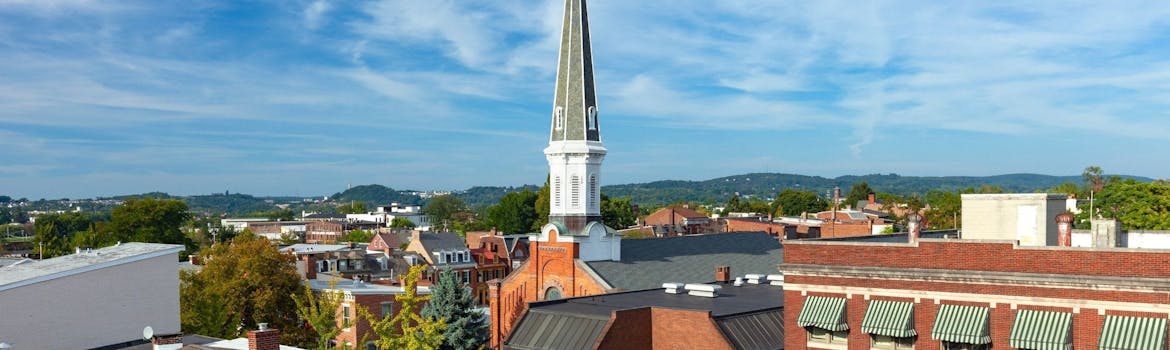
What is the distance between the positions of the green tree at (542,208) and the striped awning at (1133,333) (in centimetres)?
10213

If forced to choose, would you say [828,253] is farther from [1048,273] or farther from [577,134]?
[577,134]

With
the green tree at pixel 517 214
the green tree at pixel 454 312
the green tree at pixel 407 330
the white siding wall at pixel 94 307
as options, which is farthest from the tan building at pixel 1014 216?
the green tree at pixel 517 214

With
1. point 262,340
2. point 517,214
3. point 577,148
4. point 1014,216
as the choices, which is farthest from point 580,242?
point 517,214

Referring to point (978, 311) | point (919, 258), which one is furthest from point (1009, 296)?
point (919, 258)

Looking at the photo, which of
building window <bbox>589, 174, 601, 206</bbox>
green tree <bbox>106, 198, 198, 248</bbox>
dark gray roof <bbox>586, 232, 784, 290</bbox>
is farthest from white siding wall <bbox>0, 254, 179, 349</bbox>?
green tree <bbox>106, 198, 198, 248</bbox>

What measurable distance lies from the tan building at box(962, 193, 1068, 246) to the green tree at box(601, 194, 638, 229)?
9496cm

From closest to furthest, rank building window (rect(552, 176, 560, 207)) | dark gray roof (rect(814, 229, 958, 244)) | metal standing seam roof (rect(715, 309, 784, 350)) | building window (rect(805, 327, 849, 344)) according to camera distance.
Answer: building window (rect(805, 327, 849, 344))
metal standing seam roof (rect(715, 309, 784, 350))
dark gray roof (rect(814, 229, 958, 244))
building window (rect(552, 176, 560, 207))

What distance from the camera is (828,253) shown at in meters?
26.0

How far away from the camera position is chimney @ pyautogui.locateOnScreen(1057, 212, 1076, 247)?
25.4 m

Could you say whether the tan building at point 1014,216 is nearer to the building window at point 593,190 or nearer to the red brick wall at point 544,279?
the red brick wall at point 544,279

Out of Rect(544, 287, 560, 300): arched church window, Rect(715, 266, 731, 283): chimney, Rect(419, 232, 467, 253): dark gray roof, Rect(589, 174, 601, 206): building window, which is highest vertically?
Rect(589, 174, 601, 206): building window

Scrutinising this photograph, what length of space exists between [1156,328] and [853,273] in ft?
23.0

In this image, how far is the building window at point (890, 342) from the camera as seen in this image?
24.7 m

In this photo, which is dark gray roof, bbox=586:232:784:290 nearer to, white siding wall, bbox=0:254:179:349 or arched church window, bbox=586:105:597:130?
arched church window, bbox=586:105:597:130
